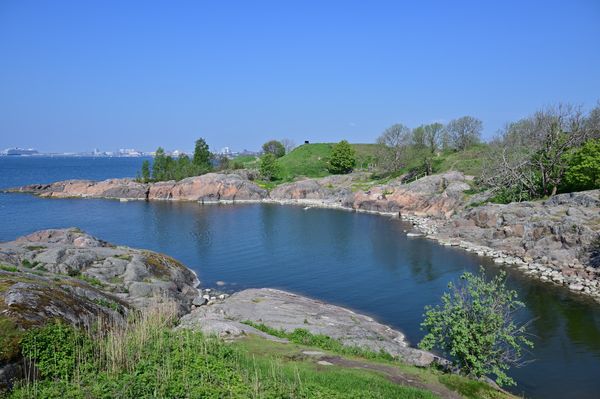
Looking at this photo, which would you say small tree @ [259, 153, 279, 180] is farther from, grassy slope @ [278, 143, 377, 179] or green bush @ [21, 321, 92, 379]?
green bush @ [21, 321, 92, 379]

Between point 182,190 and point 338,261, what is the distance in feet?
260

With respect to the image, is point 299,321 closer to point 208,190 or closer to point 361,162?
point 208,190


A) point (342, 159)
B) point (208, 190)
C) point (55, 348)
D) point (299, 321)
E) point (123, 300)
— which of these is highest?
point (342, 159)

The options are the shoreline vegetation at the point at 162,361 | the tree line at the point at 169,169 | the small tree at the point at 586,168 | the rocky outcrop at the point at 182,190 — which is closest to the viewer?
the shoreline vegetation at the point at 162,361

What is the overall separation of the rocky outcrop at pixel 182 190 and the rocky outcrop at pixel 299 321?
87.4 m

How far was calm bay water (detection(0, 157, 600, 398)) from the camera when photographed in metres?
36.0

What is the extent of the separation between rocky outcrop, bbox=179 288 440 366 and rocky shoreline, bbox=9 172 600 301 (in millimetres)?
26363

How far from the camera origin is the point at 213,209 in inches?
4395

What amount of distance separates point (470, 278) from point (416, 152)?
10820 cm

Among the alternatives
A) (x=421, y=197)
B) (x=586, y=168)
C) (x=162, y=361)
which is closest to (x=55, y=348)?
(x=162, y=361)

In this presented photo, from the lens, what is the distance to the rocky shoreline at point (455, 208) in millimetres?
54312

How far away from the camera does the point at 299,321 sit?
3531 cm

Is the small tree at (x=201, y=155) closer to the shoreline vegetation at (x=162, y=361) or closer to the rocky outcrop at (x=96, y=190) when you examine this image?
the rocky outcrop at (x=96, y=190)

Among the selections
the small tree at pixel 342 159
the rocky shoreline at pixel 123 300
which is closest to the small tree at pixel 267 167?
the small tree at pixel 342 159
